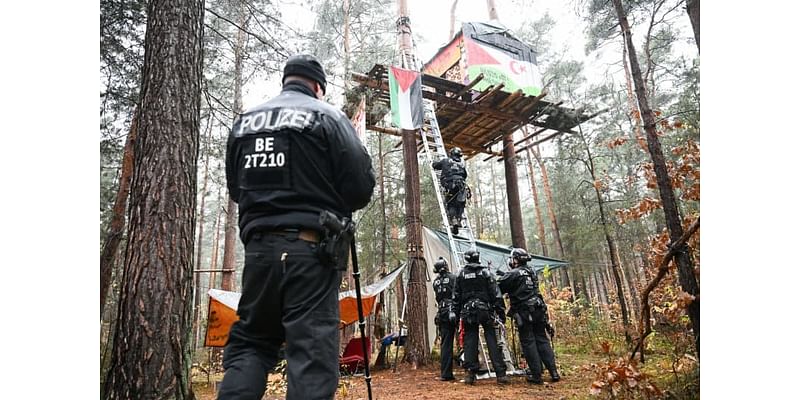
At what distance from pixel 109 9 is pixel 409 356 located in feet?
15.3

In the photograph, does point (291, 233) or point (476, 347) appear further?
point (476, 347)

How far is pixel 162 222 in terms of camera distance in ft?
7.33

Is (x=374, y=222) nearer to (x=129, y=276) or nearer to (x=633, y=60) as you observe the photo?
(x=633, y=60)

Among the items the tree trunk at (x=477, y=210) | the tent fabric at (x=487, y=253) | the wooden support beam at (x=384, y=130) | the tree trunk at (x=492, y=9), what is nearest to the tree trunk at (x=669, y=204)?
the tent fabric at (x=487, y=253)

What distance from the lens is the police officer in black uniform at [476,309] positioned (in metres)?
4.31

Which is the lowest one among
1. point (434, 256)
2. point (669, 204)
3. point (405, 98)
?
point (669, 204)

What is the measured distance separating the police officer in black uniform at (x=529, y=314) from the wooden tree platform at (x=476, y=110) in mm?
2907

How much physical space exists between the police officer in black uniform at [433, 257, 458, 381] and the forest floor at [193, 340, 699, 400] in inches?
6.5

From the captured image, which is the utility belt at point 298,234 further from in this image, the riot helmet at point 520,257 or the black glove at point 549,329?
Result: the riot helmet at point 520,257

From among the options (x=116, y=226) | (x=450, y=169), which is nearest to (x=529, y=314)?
(x=450, y=169)

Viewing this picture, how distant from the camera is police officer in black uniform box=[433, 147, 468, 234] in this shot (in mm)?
6133

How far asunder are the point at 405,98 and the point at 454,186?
4.37 feet

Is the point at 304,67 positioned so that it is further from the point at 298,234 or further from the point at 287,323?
the point at 287,323

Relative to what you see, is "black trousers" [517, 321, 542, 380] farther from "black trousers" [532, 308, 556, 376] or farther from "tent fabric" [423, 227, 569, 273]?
"tent fabric" [423, 227, 569, 273]
